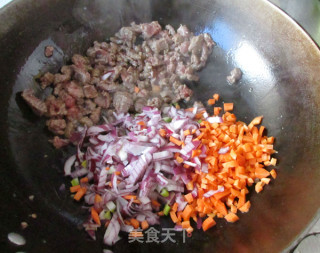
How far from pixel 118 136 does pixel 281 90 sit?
1524 millimetres

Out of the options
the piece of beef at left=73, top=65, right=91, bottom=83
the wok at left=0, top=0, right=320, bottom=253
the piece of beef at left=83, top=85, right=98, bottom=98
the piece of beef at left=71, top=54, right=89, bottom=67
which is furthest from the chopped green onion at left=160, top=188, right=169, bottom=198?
the piece of beef at left=71, top=54, right=89, bottom=67

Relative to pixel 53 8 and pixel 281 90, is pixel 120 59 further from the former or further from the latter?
pixel 281 90

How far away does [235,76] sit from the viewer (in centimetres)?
286

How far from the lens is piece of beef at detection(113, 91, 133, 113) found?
271 centimetres

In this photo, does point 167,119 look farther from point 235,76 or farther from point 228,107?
point 235,76

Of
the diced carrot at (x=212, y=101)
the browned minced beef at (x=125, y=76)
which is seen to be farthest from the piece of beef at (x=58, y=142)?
the diced carrot at (x=212, y=101)

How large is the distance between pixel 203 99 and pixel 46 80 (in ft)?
4.97

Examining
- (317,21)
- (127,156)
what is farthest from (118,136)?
(317,21)

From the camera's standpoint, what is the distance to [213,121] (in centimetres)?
262

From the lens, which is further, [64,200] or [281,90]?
[281,90]

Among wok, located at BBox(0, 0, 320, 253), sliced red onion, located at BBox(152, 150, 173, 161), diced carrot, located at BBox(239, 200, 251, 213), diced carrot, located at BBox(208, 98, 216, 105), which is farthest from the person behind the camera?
diced carrot, located at BBox(208, 98, 216, 105)

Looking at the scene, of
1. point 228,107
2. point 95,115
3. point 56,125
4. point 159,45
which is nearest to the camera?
point 56,125

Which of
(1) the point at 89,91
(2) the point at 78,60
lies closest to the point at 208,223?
(1) the point at 89,91

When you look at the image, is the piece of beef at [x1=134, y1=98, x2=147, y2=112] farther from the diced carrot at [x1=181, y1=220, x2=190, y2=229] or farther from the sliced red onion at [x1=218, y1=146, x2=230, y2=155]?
the diced carrot at [x1=181, y1=220, x2=190, y2=229]
